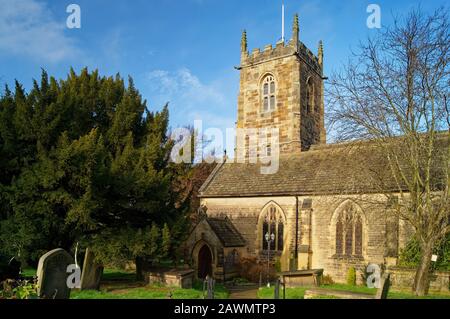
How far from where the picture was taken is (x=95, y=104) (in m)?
18.3

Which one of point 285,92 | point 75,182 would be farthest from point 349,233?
point 75,182

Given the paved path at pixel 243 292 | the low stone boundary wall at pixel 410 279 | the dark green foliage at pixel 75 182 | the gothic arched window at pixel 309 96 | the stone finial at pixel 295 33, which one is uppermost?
the stone finial at pixel 295 33

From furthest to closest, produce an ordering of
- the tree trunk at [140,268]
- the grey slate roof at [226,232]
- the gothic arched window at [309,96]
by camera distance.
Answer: the gothic arched window at [309,96], the grey slate roof at [226,232], the tree trunk at [140,268]

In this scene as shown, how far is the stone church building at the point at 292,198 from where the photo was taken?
738 inches

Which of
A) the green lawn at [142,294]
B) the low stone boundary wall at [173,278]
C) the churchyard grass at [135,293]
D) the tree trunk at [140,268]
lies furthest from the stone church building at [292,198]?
the green lawn at [142,294]

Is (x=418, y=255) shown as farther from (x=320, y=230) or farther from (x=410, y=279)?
(x=320, y=230)

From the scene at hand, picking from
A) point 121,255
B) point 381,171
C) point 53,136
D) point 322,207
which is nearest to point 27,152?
point 53,136

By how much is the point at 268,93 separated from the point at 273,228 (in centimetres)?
1083

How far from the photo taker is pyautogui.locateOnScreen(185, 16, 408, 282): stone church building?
18.7 m

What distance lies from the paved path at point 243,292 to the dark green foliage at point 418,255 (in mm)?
6972

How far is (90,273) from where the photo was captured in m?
14.0

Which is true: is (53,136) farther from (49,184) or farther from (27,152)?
(49,184)

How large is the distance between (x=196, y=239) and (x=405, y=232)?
11046 mm

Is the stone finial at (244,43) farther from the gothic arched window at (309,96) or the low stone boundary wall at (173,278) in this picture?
the low stone boundary wall at (173,278)
